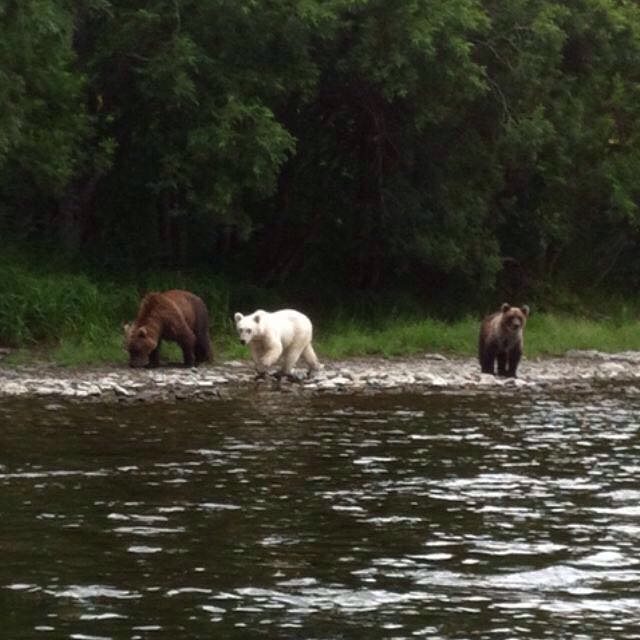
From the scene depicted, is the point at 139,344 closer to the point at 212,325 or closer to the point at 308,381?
the point at 308,381

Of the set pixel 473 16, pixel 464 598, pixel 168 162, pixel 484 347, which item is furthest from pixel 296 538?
pixel 473 16

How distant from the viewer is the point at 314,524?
36.8ft

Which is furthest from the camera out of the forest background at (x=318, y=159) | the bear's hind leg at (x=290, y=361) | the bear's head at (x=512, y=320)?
the forest background at (x=318, y=159)

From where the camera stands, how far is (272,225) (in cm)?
2992

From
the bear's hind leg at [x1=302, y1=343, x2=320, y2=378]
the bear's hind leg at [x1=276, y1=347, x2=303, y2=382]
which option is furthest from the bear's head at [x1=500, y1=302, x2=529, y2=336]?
the bear's hind leg at [x1=276, y1=347, x2=303, y2=382]

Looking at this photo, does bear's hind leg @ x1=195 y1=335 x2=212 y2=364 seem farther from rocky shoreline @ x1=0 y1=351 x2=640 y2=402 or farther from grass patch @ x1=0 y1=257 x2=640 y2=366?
grass patch @ x1=0 y1=257 x2=640 y2=366

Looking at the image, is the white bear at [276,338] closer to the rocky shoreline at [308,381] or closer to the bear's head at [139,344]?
the rocky shoreline at [308,381]

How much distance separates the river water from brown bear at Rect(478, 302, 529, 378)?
4.23m

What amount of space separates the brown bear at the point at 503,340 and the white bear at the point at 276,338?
2394 mm

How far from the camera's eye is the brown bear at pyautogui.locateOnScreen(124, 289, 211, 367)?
72.3 feet

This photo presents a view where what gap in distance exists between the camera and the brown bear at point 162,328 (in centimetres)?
2203

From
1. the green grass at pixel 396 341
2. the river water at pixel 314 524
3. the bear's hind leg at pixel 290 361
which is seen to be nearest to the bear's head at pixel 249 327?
the bear's hind leg at pixel 290 361

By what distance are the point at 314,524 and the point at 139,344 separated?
36.4ft

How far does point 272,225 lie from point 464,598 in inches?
835
